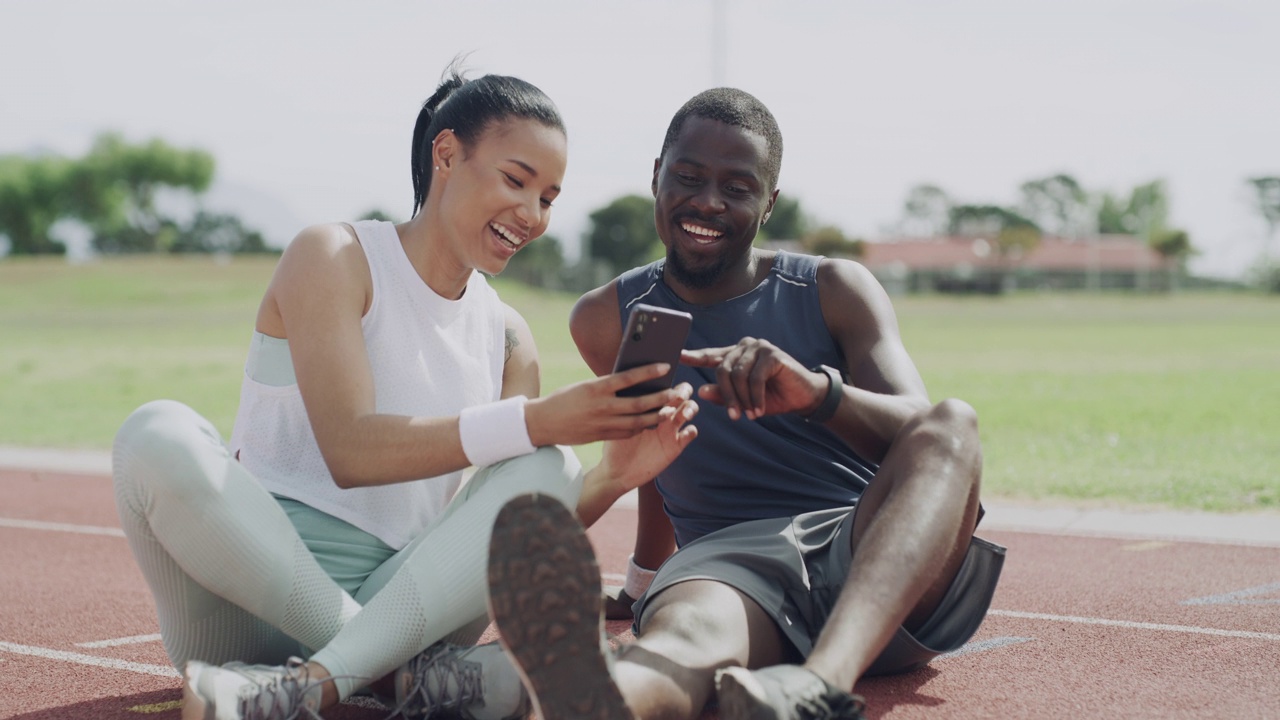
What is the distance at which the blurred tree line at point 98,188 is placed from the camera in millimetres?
95000

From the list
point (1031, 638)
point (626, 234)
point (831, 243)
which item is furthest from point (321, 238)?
point (626, 234)

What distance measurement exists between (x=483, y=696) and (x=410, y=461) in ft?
1.92

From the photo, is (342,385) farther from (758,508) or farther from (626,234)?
(626,234)

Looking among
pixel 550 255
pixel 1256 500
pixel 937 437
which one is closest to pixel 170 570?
pixel 937 437

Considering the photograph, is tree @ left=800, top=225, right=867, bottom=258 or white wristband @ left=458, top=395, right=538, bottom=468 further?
tree @ left=800, top=225, right=867, bottom=258

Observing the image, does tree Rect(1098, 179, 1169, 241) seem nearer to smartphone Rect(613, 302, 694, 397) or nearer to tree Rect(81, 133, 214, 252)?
tree Rect(81, 133, 214, 252)

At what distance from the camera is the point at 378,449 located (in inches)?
123

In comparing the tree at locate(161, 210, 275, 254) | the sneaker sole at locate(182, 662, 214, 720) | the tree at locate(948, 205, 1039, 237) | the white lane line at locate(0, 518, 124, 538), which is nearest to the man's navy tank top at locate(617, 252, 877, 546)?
the sneaker sole at locate(182, 662, 214, 720)

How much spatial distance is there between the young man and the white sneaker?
23.5 inches

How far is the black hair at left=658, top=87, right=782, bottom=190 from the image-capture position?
13.1 feet

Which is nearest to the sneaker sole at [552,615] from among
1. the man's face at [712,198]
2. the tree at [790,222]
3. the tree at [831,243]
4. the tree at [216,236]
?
the man's face at [712,198]

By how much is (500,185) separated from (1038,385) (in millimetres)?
15324

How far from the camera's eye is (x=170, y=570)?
3.11 metres

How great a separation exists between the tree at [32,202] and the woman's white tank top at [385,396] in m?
101
